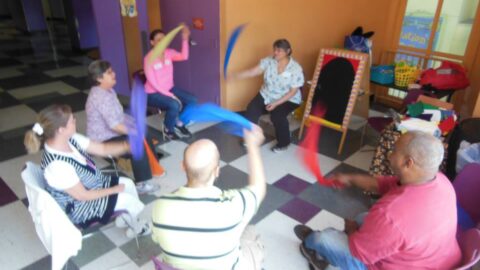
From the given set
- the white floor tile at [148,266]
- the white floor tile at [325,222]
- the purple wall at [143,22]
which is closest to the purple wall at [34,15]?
the purple wall at [143,22]

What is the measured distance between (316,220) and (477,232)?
1.22m

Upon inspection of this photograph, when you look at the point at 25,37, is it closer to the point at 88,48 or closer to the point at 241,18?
the point at 88,48

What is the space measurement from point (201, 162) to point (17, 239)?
1.87 m

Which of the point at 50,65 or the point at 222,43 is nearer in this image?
the point at 222,43

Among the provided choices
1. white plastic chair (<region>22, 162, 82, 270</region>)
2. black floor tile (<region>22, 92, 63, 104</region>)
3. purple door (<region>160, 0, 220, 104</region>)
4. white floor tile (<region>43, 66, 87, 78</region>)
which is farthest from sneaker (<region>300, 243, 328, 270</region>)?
white floor tile (<region>43, 66, 87, 78</region>)

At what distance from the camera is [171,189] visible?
9.70 ft

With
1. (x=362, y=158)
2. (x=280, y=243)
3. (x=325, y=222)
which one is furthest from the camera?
(x=362, y=158)

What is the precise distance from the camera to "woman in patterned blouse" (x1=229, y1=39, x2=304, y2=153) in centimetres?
359

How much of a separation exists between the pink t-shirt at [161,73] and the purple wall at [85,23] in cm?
442

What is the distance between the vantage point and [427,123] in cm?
275

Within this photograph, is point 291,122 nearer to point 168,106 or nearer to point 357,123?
point 357,123

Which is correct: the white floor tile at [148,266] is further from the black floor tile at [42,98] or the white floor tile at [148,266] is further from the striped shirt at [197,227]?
the black floor tile at [42,98]

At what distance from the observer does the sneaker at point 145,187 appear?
114 inches

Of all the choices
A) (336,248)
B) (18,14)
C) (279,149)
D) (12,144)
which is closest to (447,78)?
(279,149)
